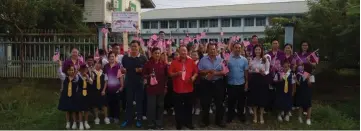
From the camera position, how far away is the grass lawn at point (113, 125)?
682 cm

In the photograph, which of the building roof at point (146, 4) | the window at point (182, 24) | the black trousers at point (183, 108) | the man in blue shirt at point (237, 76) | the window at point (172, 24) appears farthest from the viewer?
the window at point (172, 24)

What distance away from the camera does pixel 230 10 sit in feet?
149

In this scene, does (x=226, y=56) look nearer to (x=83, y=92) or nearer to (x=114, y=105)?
(x=114, y=105)

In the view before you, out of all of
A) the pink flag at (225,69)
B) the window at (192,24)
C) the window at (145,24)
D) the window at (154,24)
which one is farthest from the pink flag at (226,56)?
the window at (145,24)

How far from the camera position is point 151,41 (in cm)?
784

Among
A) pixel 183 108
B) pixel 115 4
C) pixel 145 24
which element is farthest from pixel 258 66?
pixel 145 24

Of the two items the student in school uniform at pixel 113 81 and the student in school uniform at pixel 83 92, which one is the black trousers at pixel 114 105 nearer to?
the student in school uniform at pixel 113 81

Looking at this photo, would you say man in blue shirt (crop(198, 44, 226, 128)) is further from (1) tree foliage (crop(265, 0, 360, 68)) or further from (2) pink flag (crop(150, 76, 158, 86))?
(1) tree foliage (crop(265, 0, 360, 68))

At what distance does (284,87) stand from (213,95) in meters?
1.37

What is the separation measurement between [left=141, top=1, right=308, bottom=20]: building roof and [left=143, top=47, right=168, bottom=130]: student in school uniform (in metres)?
33.8

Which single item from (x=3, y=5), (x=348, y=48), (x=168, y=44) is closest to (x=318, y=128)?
(x=168, y=44)

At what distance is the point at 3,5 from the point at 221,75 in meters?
7.78

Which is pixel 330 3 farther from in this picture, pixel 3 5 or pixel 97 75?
pixel 3 5

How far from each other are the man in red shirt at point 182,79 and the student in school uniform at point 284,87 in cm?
162
